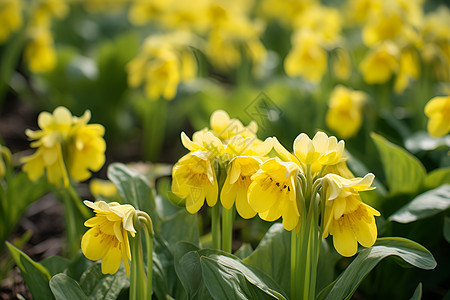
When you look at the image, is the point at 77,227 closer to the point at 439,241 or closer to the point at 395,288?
the point at 395,288

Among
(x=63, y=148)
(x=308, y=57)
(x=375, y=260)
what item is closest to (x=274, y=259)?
(x=375, y=260)

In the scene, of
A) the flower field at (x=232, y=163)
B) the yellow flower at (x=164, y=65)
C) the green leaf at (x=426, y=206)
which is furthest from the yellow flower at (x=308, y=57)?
the green leaf at (x=426, y=206)

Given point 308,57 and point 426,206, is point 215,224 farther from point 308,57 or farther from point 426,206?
point 308,57

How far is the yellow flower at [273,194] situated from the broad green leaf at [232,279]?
0.47ft

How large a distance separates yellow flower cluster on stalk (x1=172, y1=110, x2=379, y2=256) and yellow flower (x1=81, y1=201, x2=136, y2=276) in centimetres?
14

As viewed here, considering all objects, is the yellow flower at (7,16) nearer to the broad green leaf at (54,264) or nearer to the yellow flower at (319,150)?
the broad green leaf at (54,264)

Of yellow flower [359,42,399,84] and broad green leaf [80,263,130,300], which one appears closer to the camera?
broad green leaf [80,263,130,300]

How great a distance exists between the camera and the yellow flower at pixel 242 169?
1.01m

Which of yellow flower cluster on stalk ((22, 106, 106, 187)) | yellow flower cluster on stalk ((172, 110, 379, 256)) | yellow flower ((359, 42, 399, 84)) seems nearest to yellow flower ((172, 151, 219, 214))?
yellow flower cluster on stalk ((172, 110, 379, 256))

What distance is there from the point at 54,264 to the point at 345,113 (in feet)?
3.88

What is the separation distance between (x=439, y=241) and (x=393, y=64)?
74 centimetres

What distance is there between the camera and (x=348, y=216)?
969 millimetres

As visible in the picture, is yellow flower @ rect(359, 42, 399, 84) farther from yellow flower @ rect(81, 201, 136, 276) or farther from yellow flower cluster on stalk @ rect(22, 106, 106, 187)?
yellow flower @ rect(81, 201, 136, 276)

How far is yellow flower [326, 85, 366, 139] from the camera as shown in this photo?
1911 mm
